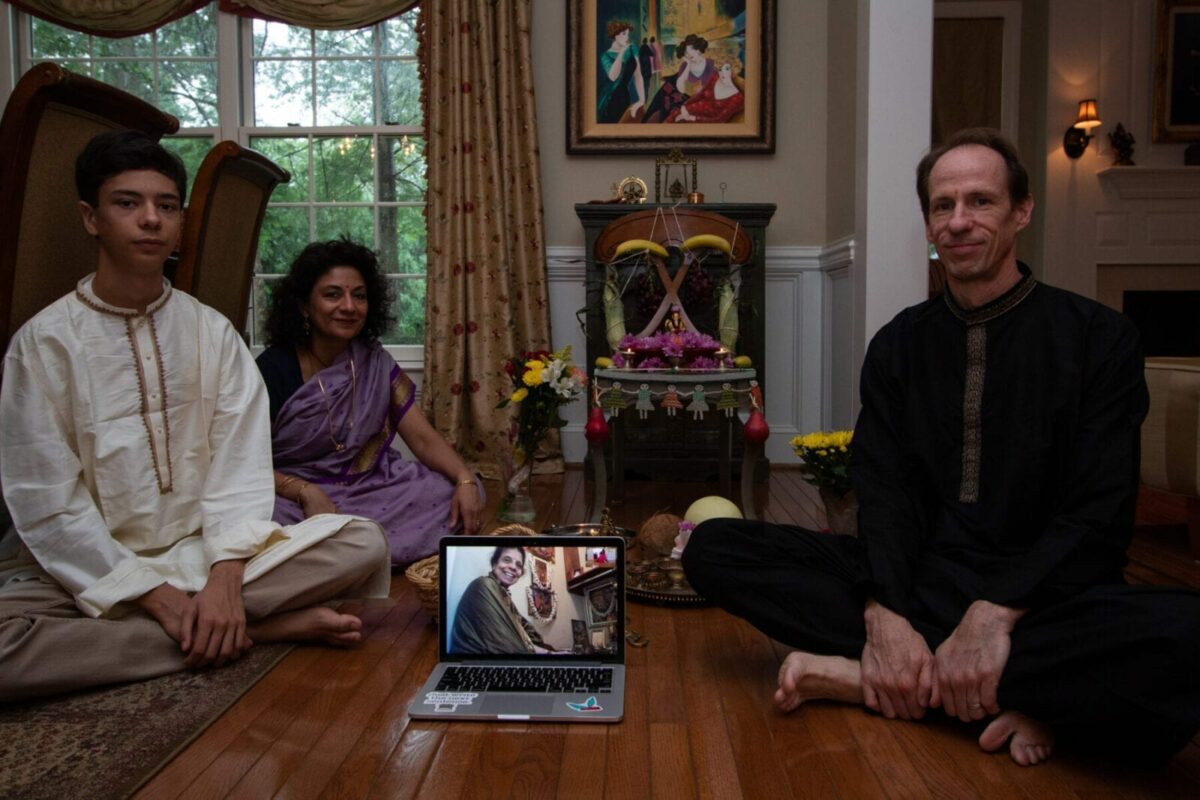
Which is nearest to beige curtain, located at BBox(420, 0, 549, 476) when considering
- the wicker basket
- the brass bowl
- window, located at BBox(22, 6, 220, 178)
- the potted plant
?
window, located at BBox(22, 6, 220, 178)

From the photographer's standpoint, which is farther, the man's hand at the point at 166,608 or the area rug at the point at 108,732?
the man's hand at the point at 166,608

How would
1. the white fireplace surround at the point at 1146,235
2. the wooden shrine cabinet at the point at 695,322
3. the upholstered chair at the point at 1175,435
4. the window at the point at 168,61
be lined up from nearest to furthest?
the upholstered chair at the point at 1175,435 → the wooden shrine cabinet at the point at 695,322 → the window at the point at 168,61 → the white fireplace surround at the point at 1146,235

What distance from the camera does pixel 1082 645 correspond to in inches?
58.7

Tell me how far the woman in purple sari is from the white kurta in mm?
597

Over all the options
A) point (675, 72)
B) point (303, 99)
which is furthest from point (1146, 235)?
point (303, 99)

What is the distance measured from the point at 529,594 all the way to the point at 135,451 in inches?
36.1

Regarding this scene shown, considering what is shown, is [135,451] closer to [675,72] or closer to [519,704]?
[519,704]

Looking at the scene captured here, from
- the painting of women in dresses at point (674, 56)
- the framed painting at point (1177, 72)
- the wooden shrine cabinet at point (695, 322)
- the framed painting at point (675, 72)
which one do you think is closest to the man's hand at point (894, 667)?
the wooden shrine cabinet at point (695, 322)

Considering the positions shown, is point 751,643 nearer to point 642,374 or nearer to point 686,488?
point 642,374

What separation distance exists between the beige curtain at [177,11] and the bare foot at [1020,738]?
4375mm

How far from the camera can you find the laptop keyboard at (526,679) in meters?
1.79

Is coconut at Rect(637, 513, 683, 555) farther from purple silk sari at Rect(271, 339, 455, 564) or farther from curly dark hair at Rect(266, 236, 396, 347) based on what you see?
curly dark hair at Rect(266, 236, 396, 347)

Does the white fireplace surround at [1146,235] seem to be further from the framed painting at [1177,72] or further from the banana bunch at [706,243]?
the banana bunch at [706,243]

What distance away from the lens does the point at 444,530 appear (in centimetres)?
284
